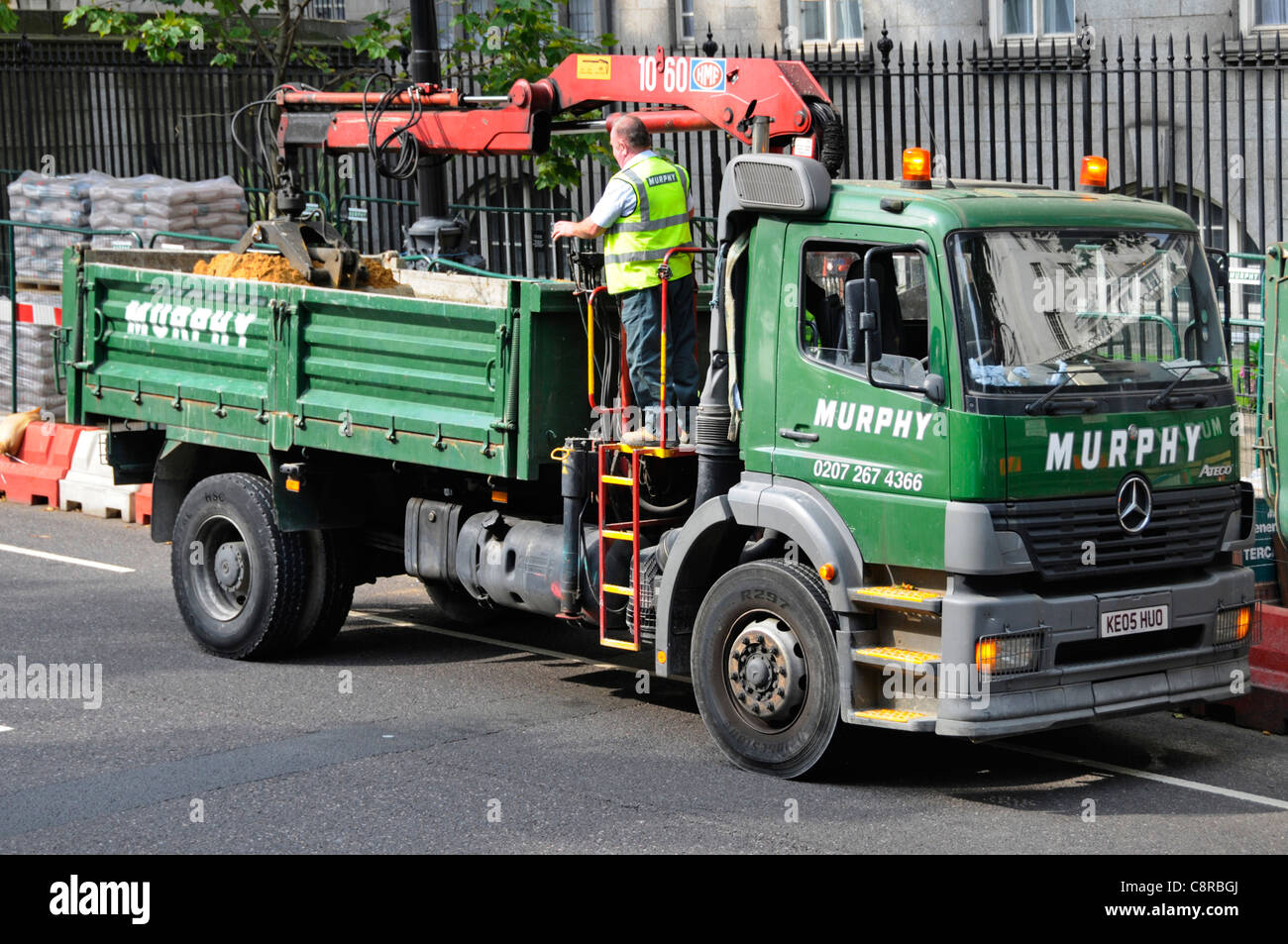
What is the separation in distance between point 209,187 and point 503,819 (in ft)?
34.8

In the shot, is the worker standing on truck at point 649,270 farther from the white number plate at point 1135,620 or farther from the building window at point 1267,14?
the building window at point 1267,14

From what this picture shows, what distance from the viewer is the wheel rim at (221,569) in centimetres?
1009

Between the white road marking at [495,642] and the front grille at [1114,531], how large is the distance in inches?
127

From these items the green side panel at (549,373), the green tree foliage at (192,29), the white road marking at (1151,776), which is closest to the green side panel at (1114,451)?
the white road marking at (1151,776)

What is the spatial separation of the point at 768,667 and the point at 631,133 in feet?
9.15

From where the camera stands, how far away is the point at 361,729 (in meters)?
8.62

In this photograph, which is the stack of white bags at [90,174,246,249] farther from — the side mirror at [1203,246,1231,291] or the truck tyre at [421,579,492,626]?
the side mirror at [1203,246,1231,291]

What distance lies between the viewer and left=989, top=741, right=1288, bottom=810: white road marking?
24.7 ft

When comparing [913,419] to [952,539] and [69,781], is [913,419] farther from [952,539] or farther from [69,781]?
[69,781]

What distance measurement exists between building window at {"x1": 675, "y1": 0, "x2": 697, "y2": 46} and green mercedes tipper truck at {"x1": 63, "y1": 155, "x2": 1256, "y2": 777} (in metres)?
11.2

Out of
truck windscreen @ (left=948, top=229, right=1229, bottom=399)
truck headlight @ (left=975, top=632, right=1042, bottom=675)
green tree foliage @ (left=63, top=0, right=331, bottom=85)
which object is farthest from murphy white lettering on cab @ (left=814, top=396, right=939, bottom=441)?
green tree foliage @ (left=63, top=0, right=331, bottom=85)

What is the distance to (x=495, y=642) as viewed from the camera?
10.6m
